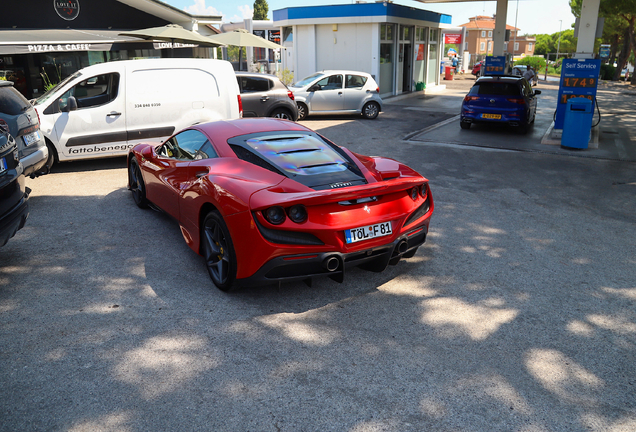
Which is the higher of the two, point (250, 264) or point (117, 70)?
point (117, 70)

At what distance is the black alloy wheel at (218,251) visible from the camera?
167 inches

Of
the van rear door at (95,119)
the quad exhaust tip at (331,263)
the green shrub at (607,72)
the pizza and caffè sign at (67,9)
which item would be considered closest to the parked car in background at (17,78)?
the pizza and caffè sign at (67,9)

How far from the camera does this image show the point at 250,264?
4.07 meters

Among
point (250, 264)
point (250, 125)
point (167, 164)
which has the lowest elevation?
point (250, 264)

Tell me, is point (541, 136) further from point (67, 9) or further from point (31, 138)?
point (67, 9)

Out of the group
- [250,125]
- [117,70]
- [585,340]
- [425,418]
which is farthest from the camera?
[117,70]

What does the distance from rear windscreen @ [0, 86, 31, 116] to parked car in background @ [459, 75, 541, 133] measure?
1083cm

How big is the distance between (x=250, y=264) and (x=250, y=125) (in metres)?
1.88

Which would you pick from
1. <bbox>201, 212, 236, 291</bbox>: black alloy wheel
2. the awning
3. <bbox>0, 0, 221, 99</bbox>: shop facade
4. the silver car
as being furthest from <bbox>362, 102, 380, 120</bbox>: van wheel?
<bbox>201, 212, 236, 291</bbox>: black alloy wheel

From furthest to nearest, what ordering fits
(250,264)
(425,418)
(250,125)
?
(250,125) < (250,264) < (425,418)

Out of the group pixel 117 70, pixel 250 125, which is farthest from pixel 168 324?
pixel 117 70

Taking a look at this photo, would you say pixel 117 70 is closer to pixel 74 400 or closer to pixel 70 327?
pixel 70 327

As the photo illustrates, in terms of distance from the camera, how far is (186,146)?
5488 mm

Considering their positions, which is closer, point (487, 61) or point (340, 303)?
point (340, 303)
